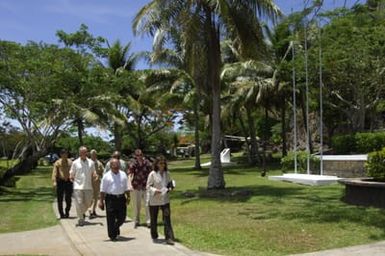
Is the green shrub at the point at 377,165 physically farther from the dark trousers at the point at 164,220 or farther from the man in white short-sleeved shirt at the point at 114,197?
the man in white short-sleeved shirt at the point at 114,197

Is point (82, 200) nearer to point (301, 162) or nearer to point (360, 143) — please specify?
point (301, 162)

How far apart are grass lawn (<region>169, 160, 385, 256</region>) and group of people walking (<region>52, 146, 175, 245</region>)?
0.81 m

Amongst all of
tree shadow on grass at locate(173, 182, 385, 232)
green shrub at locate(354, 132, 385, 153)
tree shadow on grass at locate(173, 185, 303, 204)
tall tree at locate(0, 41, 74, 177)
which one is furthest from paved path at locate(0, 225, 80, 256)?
green shrub at locate(354, 132, 385, 153)

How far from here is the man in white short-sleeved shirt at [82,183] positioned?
1377cm

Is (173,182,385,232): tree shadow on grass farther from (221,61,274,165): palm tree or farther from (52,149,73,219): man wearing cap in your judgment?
(221,61,274,165): palm tree

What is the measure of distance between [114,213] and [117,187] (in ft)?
1.61

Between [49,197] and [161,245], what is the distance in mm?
12966

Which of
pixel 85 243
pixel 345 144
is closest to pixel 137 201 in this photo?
pixel 85 243

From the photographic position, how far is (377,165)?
1548cm

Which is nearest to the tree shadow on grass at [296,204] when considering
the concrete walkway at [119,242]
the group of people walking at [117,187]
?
the group of people walking at [117,187]

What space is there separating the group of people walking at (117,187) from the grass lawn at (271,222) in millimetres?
805

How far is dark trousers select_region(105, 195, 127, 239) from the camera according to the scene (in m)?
11.6

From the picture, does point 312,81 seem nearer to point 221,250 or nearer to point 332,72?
point 332,72

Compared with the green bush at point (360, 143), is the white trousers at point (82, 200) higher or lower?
lower
